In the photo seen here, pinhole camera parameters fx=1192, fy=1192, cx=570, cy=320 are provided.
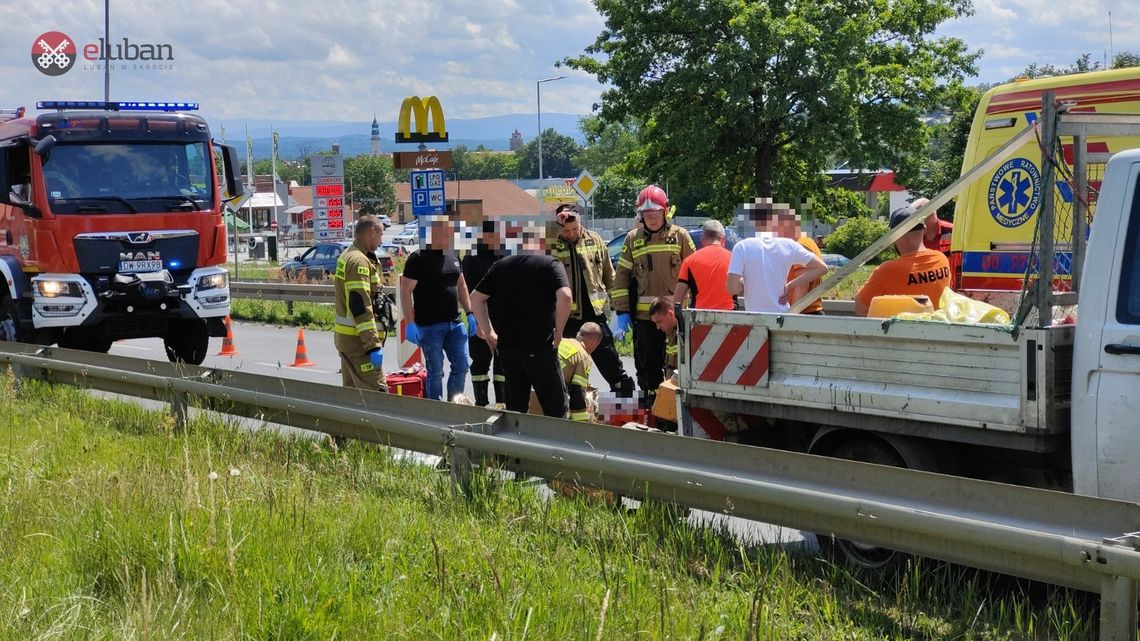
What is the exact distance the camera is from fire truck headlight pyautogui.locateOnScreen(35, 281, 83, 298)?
43.4 feet

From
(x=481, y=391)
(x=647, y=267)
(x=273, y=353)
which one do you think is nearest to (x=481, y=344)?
(x=481, y=391)

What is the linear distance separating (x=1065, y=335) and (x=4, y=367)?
9697 mm

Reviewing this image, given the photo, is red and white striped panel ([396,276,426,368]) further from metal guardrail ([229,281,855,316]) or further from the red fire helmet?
metal guardrail ([229,281,855,316])

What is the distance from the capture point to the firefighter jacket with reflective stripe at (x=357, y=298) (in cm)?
850

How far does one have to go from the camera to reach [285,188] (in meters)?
129

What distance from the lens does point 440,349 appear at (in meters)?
9.59

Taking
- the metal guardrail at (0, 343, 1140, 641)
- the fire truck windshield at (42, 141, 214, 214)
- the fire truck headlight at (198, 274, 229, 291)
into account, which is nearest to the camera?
the metal guardrail at (0, 343, 1140, 641)

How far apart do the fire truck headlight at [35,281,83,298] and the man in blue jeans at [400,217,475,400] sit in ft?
18.4

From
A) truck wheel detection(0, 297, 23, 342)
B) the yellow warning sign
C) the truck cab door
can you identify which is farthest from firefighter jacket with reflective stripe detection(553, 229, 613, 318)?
the yellow warning sign

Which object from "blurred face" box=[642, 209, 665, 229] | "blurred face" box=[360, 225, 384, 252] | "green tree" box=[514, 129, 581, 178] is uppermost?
"green tree" box=[514, 129, 581, 178]

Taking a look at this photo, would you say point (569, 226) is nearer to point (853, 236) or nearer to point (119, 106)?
point (119, 106)

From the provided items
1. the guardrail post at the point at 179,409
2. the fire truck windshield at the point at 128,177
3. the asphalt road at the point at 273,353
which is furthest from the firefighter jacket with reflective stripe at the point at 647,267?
the fire truck windshield at the point at 128,177

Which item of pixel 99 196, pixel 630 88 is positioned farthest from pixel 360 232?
pixel 630 88

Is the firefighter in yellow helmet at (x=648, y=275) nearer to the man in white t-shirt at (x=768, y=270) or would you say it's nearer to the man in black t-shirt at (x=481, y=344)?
the man in black t-shirt at (x=481, y=344)
